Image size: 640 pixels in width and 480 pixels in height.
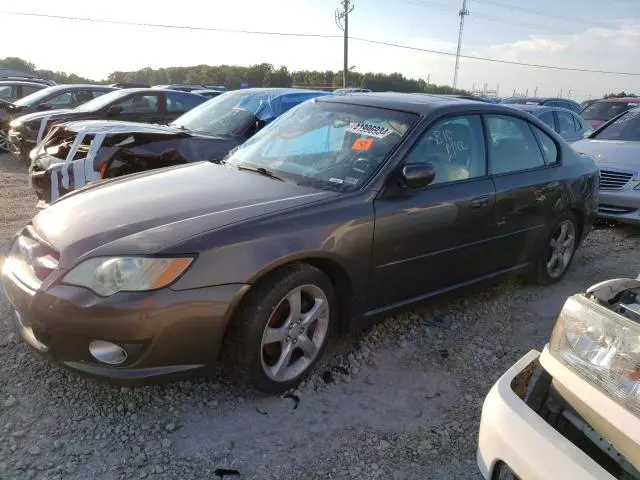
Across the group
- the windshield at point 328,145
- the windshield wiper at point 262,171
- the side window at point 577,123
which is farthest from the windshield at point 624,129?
the windshield wiper at point 262,171

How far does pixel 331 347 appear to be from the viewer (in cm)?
340

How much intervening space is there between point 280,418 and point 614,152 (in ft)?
19.9

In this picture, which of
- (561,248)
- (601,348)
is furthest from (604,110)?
(601,348)

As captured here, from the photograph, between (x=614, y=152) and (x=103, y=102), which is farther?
(x=103, y=102)

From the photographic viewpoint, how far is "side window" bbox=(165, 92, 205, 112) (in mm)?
9758

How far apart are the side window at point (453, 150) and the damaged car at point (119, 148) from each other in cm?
285

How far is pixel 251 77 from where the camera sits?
53.5 m

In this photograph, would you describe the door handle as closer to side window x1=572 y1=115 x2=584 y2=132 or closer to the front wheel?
the front wheel

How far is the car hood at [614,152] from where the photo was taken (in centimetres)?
657

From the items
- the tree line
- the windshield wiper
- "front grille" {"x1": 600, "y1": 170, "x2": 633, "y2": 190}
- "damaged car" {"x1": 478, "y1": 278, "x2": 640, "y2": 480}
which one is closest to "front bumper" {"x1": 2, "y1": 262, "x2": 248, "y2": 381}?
the windshield wiper

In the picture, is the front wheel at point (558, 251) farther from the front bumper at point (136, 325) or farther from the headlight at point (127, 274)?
the headlight at point (127, 274)

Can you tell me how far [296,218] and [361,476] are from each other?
1.24 m

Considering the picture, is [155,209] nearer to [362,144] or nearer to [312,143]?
[312,143]

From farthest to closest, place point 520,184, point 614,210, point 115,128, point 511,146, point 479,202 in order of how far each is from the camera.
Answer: point 614,210 → point 115,128 → point 511,146 → point 520,184 → point 479,202
